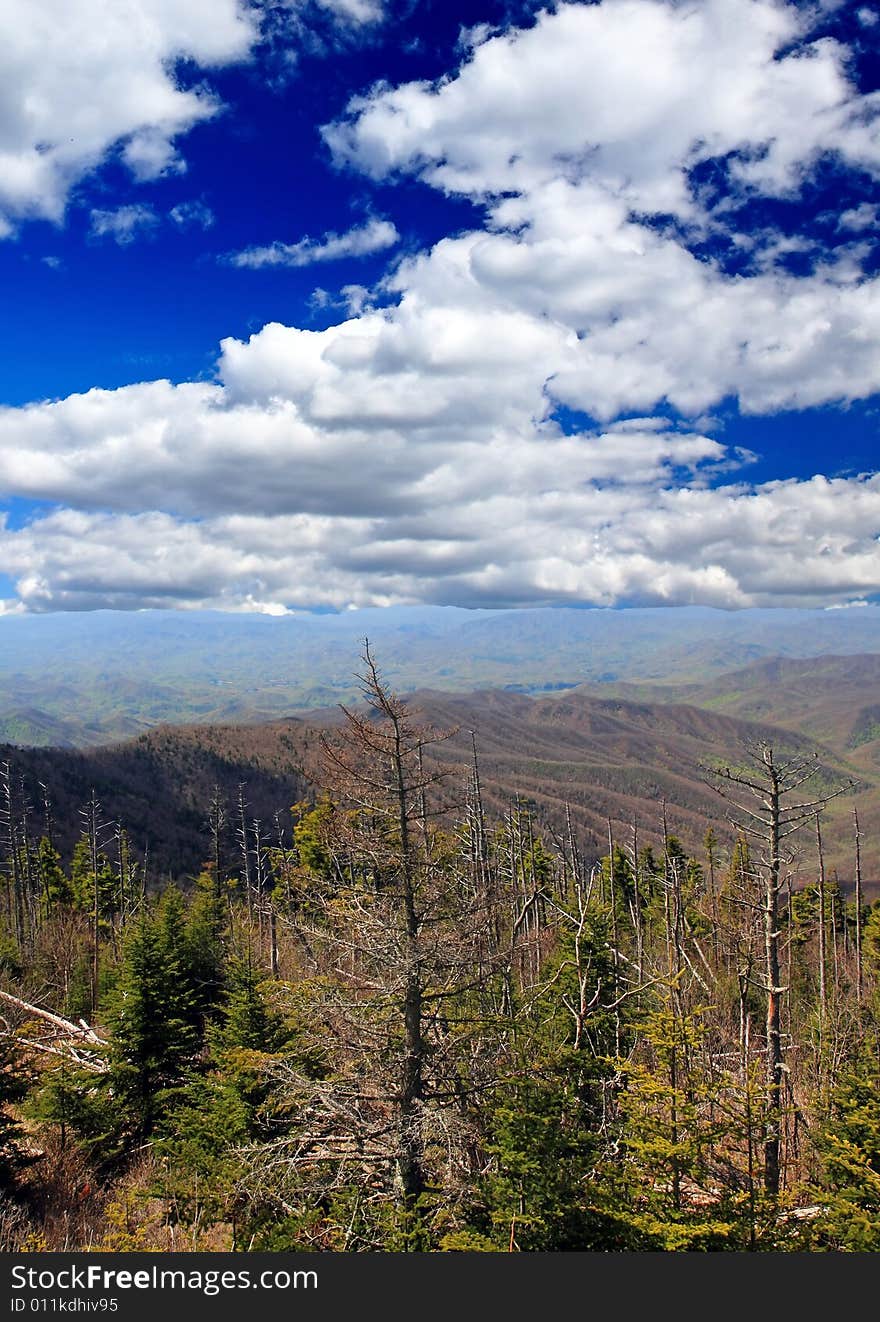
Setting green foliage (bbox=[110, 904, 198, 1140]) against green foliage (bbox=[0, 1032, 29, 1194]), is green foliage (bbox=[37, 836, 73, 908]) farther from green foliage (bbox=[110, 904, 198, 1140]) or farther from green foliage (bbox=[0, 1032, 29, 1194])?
green foliage (bbox=[0, 1032, 29, 1194])

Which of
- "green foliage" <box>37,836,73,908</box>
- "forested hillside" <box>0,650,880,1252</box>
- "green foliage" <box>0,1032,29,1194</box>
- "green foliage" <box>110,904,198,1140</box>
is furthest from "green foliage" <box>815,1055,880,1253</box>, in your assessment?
"green foliage" <box>37,836,73,908</box>

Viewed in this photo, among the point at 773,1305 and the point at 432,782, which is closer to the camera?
the point at 773,1305

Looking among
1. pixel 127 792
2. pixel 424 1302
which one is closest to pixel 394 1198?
pixel 424 1302

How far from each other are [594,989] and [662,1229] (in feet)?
35.9

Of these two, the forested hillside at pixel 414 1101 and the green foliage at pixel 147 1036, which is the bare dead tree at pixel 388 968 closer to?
the forested hillside at pixel 414 1101

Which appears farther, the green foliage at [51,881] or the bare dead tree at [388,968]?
the green foliage at [51,881]

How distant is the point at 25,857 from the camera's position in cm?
5162

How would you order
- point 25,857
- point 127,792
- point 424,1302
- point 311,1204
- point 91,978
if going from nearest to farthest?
point 424,1302 < point 311,1204 < point 91,978 < point 25,857 < point 127,792

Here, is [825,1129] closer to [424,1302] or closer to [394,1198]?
[394,1198]

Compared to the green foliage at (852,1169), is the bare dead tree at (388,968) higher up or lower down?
higher up

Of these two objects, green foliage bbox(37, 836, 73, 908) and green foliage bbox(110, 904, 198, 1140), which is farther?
green foliage bbox(37, 836, 73, 908)

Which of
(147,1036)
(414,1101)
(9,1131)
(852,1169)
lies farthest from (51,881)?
(852,1169)

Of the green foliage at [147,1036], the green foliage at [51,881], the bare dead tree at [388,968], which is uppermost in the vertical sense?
the bare dead tree at [388,968]

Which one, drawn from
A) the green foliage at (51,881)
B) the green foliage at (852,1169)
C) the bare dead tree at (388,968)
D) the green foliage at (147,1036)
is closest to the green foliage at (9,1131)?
the green foliage at (147,1036)
